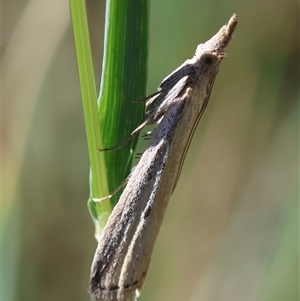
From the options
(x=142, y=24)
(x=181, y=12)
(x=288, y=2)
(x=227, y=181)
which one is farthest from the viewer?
(x=227, y=181)

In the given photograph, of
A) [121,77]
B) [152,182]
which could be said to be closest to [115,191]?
[152,182]

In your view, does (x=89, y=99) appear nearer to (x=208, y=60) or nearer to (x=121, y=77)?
(x=121, y=77)

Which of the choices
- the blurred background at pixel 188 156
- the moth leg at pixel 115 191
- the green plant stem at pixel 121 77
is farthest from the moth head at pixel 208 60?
the blurred background at pixel 188 156

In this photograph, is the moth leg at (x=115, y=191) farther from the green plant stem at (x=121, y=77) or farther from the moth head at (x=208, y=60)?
the moth head at (x=208, y=60)

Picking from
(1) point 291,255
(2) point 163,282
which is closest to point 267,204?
(1) point 291,255

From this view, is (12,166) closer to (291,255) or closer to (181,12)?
(181,12)

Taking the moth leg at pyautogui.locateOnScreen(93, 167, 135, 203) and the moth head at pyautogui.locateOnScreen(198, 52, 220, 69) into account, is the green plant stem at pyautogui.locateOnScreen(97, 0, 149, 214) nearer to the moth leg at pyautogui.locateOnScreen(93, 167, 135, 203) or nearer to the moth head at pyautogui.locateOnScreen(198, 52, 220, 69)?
the moth leg at pyautogui.locateOnScreen(93, 167, 135, 203)
